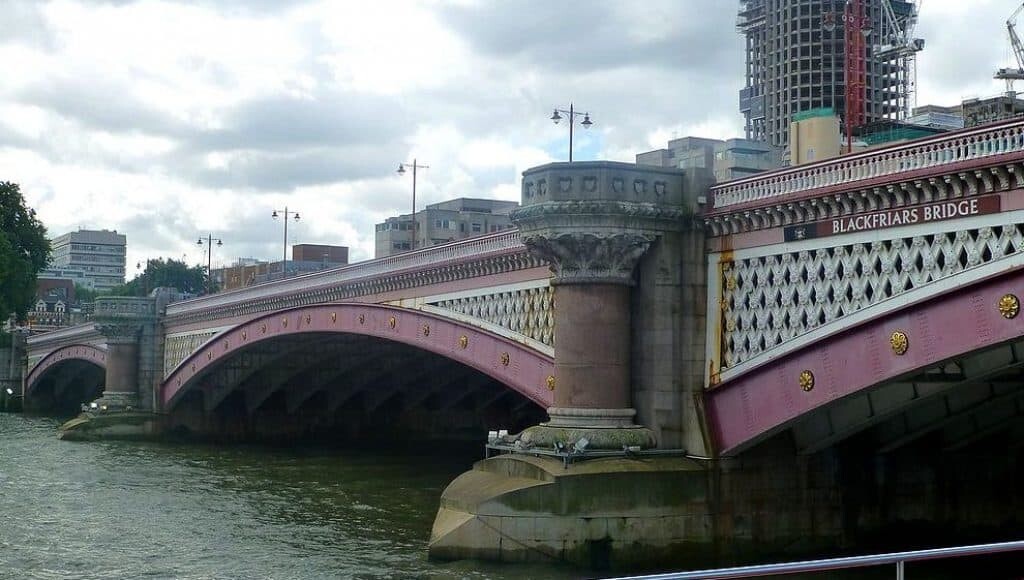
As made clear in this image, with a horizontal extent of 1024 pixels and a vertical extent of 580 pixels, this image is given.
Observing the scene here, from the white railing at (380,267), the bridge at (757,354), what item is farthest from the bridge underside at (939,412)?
the white railing at (380,267)

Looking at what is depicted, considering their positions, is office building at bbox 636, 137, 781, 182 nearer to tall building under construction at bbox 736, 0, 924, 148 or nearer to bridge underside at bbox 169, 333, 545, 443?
bridge underside at bbox 169, 333, 545, 443

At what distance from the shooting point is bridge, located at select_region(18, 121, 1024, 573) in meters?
21.3

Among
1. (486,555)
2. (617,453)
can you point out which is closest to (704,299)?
(617,453)

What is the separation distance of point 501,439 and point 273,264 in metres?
111

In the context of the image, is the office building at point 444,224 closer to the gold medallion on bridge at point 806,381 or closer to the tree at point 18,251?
the tree at point 18,251

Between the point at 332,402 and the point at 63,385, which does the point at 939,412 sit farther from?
the point at 63,385

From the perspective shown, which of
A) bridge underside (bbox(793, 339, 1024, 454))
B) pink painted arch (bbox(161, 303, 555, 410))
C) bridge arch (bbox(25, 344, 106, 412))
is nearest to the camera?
bridge underside (bbox(793, 339, 1024, 454))

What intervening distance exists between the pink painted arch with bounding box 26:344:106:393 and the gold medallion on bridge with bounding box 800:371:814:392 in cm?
5626

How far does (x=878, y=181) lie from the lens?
73.4 feet

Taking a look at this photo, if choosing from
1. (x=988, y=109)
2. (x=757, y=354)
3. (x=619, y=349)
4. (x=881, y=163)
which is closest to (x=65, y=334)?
(x=988, y=109)

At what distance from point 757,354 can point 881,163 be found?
4.77m

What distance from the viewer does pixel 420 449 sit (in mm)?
58906

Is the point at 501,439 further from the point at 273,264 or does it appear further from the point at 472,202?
the point at 273,264

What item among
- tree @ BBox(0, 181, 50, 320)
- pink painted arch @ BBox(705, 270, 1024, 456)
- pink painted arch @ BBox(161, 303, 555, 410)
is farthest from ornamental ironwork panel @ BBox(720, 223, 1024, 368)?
tree @ BBox(0, 181, 50, 320)
